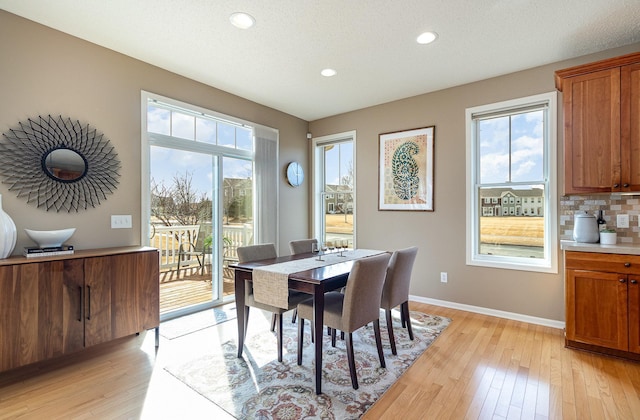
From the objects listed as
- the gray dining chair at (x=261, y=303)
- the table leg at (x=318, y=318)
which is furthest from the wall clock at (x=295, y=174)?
the table leg at (x=318, y=318)

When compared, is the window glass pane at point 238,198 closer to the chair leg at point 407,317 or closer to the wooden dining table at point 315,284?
the wooden dining table at point 315,284

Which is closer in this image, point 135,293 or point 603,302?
point 603,302

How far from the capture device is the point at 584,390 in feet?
6.89

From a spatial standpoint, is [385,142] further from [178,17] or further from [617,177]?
[178,17]

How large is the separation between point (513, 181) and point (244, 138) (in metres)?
3.36

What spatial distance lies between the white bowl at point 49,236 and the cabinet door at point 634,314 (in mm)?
4453

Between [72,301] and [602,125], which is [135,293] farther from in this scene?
[602,125]

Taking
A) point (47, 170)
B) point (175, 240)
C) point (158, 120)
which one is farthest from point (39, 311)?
point (158, 120)

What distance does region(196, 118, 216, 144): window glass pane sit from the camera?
3.75 metres

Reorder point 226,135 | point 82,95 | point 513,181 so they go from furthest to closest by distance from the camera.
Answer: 1. point 226,135
2. point 513,181
3. point 82,95

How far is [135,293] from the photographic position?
105 inches

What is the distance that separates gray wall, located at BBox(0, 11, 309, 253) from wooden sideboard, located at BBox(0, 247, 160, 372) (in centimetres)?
39

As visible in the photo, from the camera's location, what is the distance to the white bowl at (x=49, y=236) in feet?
7.75

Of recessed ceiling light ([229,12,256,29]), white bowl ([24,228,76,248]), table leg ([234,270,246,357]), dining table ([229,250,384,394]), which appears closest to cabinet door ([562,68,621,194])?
dining table ([229,250,384,394])
